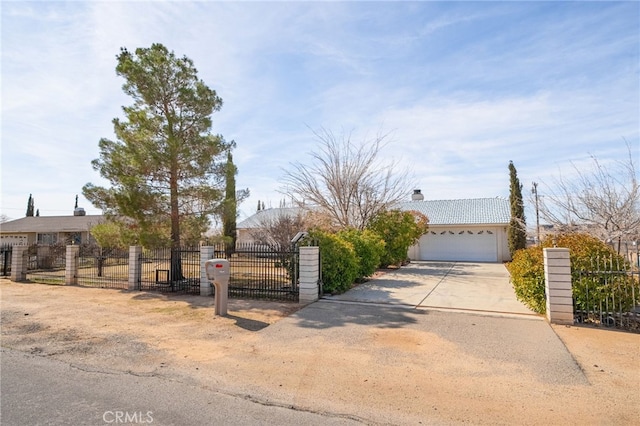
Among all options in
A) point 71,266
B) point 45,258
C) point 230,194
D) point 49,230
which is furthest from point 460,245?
point 49,230

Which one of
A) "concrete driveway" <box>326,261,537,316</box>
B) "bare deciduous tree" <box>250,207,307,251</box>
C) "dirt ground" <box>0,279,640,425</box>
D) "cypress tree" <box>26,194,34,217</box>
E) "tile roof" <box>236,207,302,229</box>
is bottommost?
"dirt ground" <box>0,279,640,425</box>

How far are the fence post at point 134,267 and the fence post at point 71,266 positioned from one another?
315 cm

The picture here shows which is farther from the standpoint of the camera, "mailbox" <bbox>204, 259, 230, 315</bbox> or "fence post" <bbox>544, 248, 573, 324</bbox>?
"mailbox" <bbox>204, 259, 230, 315</bbox>

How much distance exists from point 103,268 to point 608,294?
17.6 meters

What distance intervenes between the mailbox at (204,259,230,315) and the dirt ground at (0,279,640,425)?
310 millimetres

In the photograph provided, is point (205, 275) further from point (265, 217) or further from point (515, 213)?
point (515, 213)

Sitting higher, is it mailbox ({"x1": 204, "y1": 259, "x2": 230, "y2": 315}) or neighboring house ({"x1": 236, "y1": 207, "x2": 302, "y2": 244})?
neighboring house ({"x1": 236, "y1": 207, "x2": 302, "y2": 244})

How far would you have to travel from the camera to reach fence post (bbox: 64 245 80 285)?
12.8m

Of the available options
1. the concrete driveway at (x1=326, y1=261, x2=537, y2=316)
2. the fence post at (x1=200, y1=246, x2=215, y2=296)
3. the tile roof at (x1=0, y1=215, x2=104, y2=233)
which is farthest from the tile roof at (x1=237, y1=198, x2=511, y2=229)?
the tile roof at (x1=0, y1=215, x2=104, y2=233)

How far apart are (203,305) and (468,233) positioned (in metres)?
19.9

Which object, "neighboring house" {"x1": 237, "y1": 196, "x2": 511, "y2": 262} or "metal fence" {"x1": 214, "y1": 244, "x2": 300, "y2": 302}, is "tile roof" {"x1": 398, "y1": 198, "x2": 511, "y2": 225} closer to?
"neighboring house" {"x1": 237, "y1": 196, "x2": 511, "y2": 262}

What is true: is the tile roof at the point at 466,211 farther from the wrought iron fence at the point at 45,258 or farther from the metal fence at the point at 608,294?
the wrought iron fence at the point at 45,258

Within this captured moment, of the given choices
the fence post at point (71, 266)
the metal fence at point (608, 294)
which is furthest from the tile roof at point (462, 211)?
the metal fence at point (608, 294)

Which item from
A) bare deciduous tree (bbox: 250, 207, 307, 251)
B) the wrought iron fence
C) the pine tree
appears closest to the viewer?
the wrought iron fence
